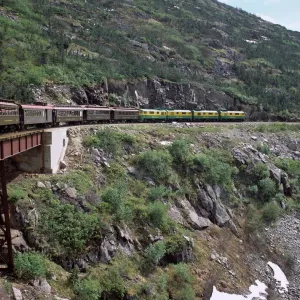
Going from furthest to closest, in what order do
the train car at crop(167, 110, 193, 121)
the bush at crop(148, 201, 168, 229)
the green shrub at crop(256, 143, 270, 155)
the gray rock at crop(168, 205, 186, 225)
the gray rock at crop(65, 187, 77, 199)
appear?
1. the train car at crop(167, 110, 193, 121)
2. the green shrub at crop(256, 143, 270, 155)
3. the gray rock at crop(168, 205, 186, 225)
4. the bush at crop(148, 201, 168, 229)
5. the gray rock at crop(65, 187, 77, 199)

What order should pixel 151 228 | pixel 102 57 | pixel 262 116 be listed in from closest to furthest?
pixel 151 228, pixel 102 57, pixel 262 116

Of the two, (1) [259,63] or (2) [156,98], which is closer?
(2) [156,98]

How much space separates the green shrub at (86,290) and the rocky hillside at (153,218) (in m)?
0.06

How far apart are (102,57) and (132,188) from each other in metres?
46.5

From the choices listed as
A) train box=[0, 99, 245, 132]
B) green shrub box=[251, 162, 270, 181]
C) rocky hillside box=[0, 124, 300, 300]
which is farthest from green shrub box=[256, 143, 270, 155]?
train box=[0, 99, 245, 132]

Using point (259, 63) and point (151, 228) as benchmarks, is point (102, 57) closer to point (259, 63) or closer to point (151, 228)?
point (151, 228)

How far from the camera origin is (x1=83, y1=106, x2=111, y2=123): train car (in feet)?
124

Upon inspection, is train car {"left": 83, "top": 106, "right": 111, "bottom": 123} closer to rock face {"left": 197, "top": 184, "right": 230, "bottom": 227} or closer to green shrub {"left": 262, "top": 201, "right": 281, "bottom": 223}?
rock face {"left": 197, "top": 184, "right": 230, "bottom": 227}

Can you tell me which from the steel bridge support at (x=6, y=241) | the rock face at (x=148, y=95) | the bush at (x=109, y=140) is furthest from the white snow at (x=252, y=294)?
the rock face at (x=148, y=95)

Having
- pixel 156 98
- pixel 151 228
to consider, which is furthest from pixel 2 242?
pixel 156 98

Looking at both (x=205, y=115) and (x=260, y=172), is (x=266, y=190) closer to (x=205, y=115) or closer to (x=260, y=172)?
(x=260, y=172)

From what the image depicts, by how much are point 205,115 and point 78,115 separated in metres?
25.7

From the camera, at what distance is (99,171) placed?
1065 inches

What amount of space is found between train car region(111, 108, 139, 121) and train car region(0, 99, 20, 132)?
770 inches
